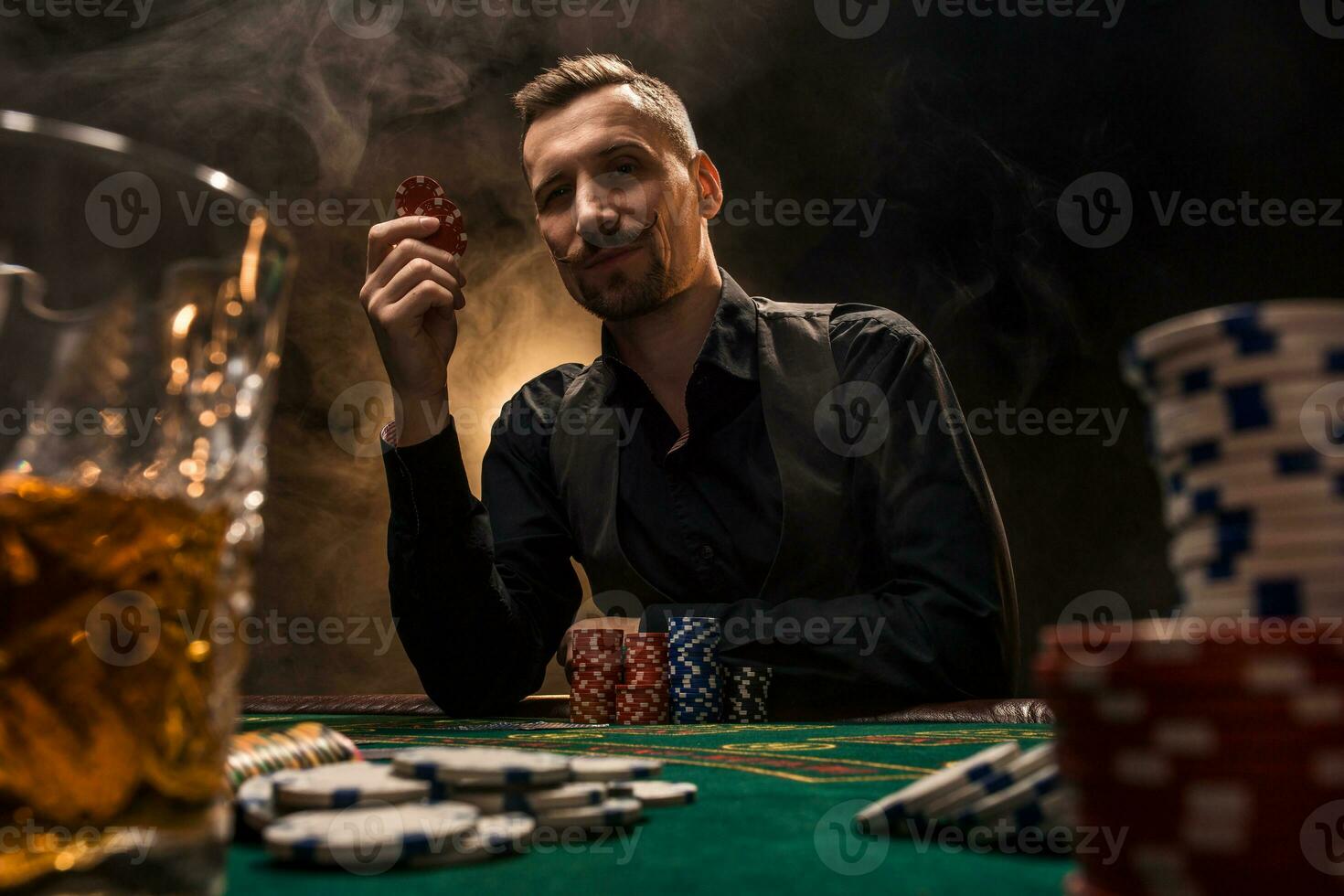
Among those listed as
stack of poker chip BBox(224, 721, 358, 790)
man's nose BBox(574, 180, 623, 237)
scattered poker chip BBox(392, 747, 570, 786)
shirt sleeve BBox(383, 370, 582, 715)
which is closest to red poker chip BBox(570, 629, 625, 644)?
shirt sleeve BBox(383, 370, 582, 715)

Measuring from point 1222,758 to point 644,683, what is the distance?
195cm

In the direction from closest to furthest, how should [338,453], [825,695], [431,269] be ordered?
1. [825,695]
2. [431,269]
3. [338,453]

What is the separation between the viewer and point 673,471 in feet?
10.0

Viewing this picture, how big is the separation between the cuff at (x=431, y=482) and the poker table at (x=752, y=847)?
100 centimetres

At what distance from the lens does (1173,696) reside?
58 centimetres

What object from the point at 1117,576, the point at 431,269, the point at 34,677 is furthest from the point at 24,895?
the point at 1117,576

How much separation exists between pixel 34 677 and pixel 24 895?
11cm

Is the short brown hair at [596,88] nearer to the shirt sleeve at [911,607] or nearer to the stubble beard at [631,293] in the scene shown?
the stubble beard at [631,293]

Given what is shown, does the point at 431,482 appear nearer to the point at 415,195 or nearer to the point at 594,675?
the point at 594,675

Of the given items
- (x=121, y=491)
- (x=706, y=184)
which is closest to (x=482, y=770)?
(x=121, y=491)

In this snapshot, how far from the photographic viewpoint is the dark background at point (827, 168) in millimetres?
6625

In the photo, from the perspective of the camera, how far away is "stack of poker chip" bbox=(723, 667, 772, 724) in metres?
2.30

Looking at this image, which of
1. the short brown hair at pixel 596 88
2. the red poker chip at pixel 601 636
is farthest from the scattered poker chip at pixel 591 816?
the short brown hair at pixel 596 88

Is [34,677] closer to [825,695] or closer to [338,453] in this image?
[825,695]
